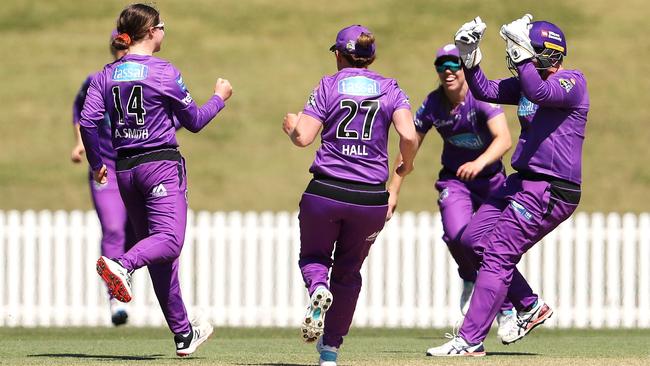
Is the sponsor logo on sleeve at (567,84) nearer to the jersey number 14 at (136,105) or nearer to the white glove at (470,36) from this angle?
the white glove at (470,36)

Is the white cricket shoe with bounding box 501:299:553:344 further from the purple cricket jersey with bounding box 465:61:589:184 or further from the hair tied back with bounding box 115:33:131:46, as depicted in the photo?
the hair tied back with bounding box 115:33:131:46

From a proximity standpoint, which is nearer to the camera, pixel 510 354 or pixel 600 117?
pixel 510 354

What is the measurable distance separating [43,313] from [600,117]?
514 inches

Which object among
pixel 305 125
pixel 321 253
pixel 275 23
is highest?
pixel 275 23

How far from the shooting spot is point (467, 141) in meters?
11.0

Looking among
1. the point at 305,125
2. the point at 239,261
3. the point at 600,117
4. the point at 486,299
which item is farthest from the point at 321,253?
the point at 600,117

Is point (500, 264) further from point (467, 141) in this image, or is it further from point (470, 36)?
point (467, 141)

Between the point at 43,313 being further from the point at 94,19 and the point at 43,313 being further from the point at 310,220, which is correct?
Answer: the point at 94,19

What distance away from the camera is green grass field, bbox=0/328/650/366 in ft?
28.7

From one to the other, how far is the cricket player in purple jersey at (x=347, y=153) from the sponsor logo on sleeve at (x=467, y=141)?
2.83 m

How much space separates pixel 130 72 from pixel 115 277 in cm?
131

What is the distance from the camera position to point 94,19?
30.3 metres

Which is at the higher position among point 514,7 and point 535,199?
point 514,7

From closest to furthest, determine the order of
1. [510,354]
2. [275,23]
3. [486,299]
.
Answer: [486,299]
[510,354]
[275,23]
